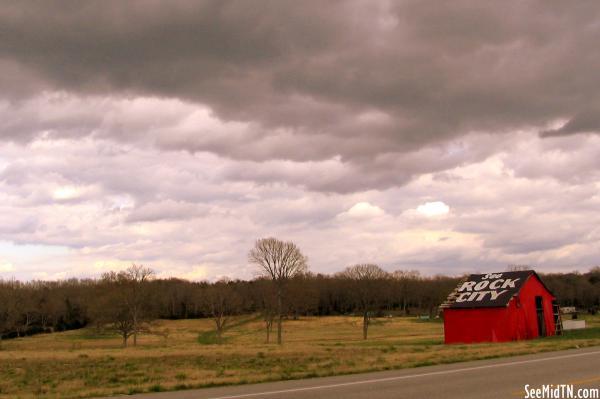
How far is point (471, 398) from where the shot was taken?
1202 cm

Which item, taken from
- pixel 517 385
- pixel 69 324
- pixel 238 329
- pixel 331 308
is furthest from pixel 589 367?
pixel 331 308

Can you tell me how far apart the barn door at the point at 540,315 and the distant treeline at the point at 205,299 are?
33910 millimetres

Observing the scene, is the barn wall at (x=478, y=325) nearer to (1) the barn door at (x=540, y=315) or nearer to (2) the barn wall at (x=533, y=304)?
(2) the barn wall at (x=533, y=304)

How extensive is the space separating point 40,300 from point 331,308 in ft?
234

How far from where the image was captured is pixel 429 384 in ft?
48.1

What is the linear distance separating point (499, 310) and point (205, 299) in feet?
207

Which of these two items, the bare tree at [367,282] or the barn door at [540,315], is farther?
the bare tree at [367,282]

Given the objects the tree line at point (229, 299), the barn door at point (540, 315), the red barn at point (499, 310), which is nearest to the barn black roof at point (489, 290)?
the red barn at point (499, 310)

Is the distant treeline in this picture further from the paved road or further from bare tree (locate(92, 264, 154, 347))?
the paved road

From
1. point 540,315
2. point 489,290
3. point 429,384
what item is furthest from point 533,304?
point 429,384

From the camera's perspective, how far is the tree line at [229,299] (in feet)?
258

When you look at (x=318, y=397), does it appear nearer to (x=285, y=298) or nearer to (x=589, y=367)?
(x=589, y=367)

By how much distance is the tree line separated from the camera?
78.8 metres

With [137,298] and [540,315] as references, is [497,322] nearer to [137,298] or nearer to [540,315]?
[540,315]
